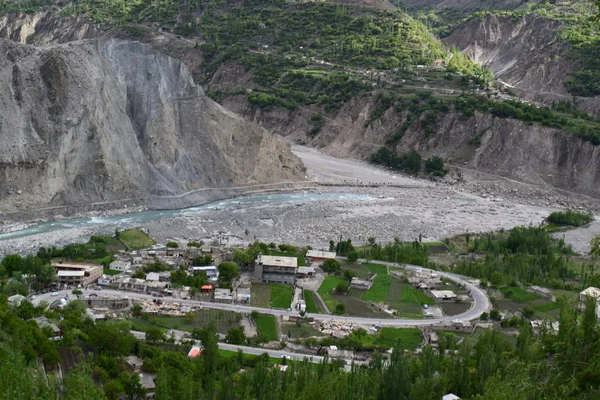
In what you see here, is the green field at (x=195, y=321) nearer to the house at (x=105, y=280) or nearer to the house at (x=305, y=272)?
the house at (x=105, y=280)

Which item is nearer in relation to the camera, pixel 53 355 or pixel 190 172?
pixel 53 355

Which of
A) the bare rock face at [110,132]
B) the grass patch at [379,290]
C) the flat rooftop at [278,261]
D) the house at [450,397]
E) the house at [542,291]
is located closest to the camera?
the house at [450,397]

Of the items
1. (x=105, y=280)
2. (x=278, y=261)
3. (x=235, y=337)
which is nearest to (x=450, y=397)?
(x=235, y=337)

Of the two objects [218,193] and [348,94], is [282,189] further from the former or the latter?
[348,94]

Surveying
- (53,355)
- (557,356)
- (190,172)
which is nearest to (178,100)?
(190,172)

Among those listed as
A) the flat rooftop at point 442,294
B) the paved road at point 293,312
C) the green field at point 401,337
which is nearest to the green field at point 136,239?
the paved road at point 293,312

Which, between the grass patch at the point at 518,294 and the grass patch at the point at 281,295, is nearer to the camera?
the grass patch at the point at 281,295

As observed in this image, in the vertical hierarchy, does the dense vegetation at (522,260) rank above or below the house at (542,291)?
above
